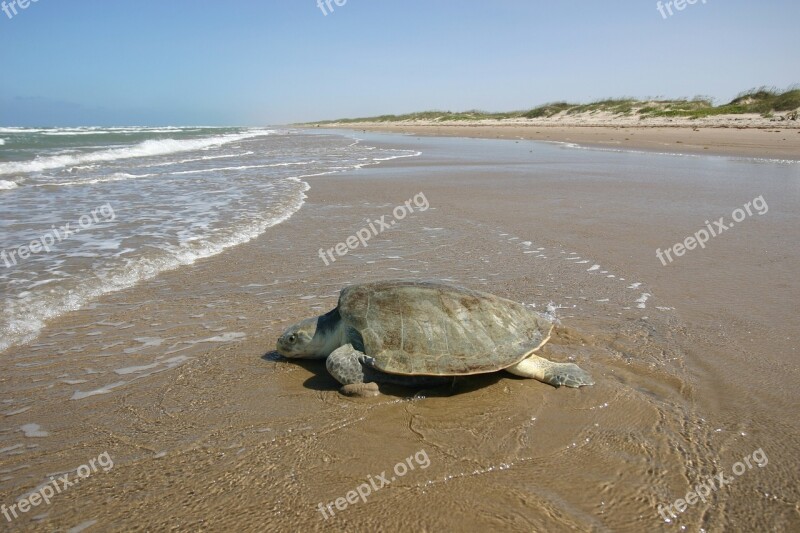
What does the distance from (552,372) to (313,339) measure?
6.71 ft

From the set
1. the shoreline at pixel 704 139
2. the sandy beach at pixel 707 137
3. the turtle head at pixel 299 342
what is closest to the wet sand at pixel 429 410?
the turtle head at pixel 299 342

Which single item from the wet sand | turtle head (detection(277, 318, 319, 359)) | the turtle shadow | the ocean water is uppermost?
the ocean water

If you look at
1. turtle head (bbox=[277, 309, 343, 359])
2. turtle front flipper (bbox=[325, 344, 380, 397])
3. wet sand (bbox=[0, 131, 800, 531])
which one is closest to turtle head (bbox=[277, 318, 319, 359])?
turtle head (bbox=[277, 309, 343, 359])

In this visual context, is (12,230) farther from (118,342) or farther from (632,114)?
(632,114)

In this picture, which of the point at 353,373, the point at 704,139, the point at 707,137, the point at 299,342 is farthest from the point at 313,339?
the point at 707,137

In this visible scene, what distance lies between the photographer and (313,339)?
4.40 meters

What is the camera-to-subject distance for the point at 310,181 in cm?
1569

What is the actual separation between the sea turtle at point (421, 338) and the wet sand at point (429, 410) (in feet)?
0.54

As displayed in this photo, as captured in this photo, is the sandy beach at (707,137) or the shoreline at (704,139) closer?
the shoreline at (704,139)

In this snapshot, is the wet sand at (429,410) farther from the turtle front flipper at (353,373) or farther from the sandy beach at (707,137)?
the sandy beach at (707,137)

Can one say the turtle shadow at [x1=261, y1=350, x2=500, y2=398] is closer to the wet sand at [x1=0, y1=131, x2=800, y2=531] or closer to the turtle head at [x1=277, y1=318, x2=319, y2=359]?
the wet sand at [x1=0, y1=131, x2=800, y2=531]

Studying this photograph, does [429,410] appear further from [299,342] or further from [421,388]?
[299,342]

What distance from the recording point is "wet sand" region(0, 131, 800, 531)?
2.73 meters

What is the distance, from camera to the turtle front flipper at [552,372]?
3.98m
